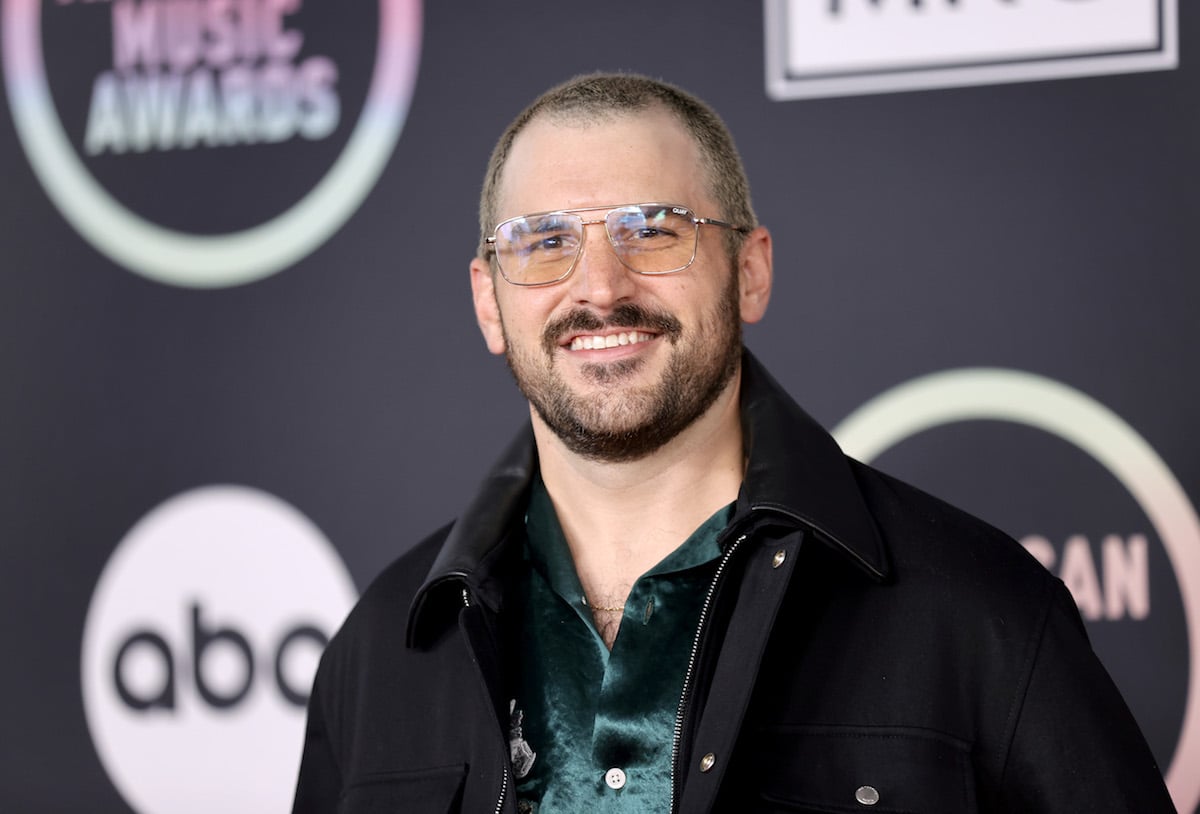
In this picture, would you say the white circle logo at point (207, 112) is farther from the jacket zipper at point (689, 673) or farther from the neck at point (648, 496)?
the jacket zipper at point (689, 673)

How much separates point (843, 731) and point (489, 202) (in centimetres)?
70

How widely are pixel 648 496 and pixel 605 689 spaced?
0.22m

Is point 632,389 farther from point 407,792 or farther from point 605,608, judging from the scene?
point 407,792

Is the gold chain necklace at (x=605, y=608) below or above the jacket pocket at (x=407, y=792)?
above

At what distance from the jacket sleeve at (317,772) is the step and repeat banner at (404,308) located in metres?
0.66

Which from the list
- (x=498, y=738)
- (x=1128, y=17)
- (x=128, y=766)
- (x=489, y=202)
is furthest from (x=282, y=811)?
(x=1128, y=17)

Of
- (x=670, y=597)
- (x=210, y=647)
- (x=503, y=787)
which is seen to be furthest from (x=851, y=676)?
(x=210, y=647)

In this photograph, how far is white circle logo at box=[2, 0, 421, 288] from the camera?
7.52 feet

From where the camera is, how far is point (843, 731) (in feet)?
4.35

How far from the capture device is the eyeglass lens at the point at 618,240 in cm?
145

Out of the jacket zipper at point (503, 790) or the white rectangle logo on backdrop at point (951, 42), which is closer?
the jacket zipper at point (503, 790)

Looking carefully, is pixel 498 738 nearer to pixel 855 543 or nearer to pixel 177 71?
pixel 855 543

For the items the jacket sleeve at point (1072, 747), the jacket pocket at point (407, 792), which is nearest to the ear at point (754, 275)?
the jacket sleeve at point (1072, 747)

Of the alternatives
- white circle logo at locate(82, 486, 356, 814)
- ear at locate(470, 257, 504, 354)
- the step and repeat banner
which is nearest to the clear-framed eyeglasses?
ear at locate(470, 257, 504, 354)
